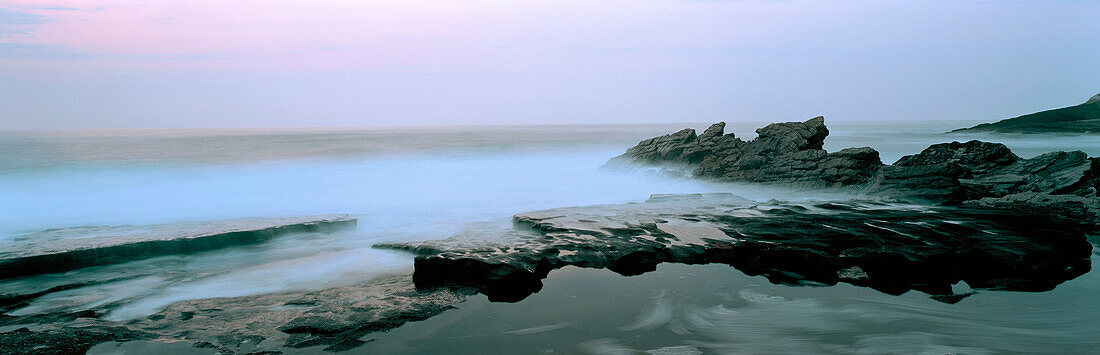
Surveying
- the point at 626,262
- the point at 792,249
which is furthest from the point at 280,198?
the point at 792,249

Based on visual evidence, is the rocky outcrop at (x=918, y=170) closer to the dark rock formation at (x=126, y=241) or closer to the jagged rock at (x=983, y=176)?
the jagged rock at (x=983, y=176)

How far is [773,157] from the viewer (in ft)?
45.5

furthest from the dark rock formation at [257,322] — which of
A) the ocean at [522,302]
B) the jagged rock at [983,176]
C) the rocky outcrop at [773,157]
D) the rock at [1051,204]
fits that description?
the rocky outcrop at [773,157]

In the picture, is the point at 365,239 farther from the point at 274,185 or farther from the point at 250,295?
the point at 274,185

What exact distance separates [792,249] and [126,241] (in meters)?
7.48

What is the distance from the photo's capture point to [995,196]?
401 inches

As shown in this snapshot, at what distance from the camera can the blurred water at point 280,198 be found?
5656mm

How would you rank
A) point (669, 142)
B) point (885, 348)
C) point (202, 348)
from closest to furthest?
point (202, 348) < point (885, 348) < point (669, 142)

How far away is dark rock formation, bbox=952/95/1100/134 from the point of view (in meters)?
45.5

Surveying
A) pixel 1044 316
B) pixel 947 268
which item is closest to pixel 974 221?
pixel 947 268

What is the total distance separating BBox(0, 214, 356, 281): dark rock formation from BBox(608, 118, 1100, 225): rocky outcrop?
9713 millimetres

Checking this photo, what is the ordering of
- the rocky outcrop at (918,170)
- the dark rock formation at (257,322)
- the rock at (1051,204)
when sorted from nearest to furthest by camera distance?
the dark rock formation at (257,322), the rock at (1051,204), the rocky outcrop at (918,170)

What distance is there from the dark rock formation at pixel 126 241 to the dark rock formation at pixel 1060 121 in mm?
57089

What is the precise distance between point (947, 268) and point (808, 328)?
2.40 meters
